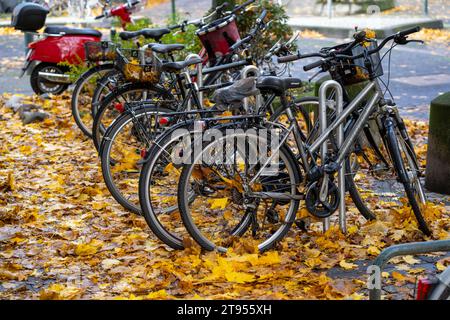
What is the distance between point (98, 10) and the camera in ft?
79.4

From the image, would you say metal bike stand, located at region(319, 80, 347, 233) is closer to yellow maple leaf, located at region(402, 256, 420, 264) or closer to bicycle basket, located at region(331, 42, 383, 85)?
bicycle basket, located at region(331, 42, 383, 85)

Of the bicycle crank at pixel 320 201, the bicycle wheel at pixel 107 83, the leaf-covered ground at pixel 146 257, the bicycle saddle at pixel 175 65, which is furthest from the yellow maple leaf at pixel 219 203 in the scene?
the bicycle wheel at pixel 107 83

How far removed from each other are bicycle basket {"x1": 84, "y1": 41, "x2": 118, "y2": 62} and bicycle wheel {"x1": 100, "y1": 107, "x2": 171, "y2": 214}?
1.47m

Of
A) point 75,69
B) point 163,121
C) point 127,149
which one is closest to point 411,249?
point 163,121

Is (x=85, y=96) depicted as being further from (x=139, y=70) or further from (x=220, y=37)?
(x=139, y=70)

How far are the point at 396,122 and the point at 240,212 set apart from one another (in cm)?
122

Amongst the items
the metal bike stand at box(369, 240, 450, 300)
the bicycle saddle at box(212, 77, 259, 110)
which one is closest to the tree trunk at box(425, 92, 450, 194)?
the bicycle saddle at box(212, 77, 259, 110)

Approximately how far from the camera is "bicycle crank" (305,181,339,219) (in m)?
5.32

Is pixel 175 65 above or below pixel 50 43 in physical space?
above

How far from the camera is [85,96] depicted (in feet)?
31.8

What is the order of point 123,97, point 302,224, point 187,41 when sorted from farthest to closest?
point 187,41
point 123,97
point 302,224

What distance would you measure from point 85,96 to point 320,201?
4.98 meters

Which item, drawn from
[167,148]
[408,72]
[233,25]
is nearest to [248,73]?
[167,148]
